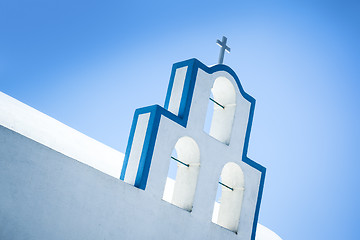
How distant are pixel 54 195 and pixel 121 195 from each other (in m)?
1.18

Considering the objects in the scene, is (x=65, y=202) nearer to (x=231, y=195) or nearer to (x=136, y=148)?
(x=136, y=148)

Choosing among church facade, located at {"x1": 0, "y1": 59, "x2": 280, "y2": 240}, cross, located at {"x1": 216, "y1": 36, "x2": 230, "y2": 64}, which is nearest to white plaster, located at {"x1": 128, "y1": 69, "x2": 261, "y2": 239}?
church facade, located at {"x1": 0, "y1": 59, "x2": 280, "y2": 240}

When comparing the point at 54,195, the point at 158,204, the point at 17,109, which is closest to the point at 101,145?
the point at 17,109

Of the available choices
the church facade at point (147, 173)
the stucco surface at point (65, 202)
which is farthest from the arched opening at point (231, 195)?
the stucco surface at point (65, 202)

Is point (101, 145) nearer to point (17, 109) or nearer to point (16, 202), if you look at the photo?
point (17, 109)

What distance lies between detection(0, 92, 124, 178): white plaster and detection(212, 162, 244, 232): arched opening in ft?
7.13

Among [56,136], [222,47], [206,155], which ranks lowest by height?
[56,136]

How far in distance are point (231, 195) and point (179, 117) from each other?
2.18 metres

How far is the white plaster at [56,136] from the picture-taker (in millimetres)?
9438

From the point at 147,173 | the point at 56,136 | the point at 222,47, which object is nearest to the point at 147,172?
the point at 147,173

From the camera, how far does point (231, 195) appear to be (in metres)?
11.0

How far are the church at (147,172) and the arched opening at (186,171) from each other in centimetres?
2

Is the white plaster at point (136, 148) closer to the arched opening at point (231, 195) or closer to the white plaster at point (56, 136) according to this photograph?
the white plaster at point (56, 136)

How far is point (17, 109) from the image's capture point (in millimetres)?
10320
